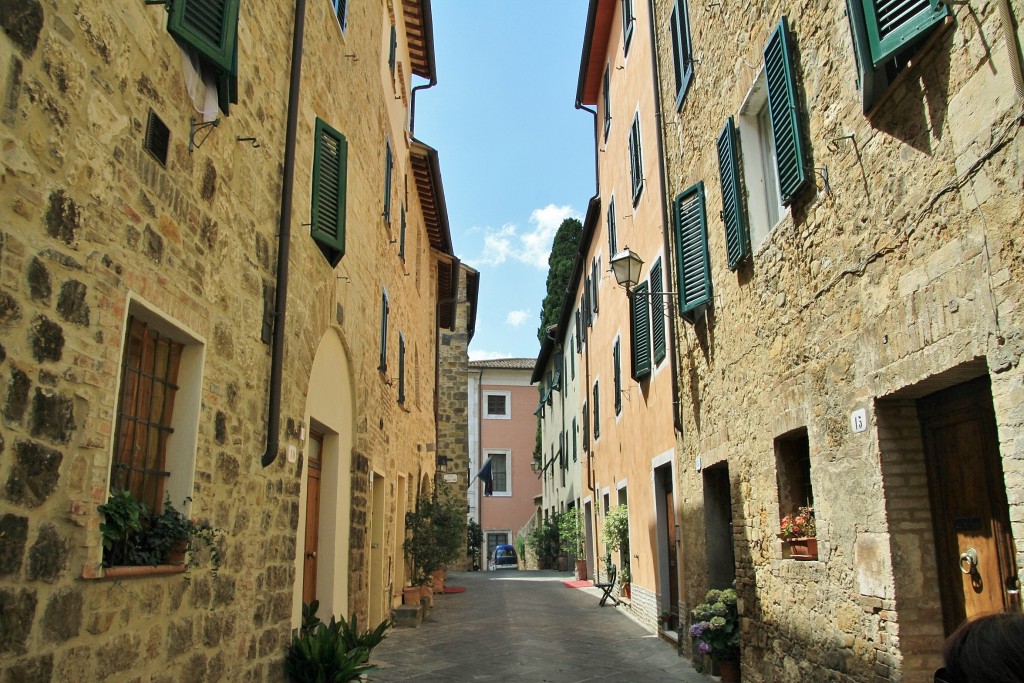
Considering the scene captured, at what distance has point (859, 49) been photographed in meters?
4.31

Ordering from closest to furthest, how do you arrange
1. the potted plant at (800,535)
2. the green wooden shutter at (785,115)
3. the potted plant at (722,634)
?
the green wooden shutter at (785,115) → the potted plant at (800,535) → the potted plant at (722,634)

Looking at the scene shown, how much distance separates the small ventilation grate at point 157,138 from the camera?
13.4ft

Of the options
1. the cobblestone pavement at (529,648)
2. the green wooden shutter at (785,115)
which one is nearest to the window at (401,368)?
the cobblestone pavement at (529,648)

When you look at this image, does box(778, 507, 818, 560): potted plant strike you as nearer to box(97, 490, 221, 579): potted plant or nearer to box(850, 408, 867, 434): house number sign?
box(850, 408, 867, 434): house number sign

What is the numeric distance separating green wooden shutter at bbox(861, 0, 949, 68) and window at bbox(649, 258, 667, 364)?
224 inches

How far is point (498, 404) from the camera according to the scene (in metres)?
38.6

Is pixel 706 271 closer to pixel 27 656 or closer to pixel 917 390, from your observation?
pixel 917 390

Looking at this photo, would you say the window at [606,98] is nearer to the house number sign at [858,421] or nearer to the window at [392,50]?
the window at [392,50]

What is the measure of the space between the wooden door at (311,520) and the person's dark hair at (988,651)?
21.9 ft

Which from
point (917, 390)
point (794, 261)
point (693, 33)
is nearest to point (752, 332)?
point (794, 261)

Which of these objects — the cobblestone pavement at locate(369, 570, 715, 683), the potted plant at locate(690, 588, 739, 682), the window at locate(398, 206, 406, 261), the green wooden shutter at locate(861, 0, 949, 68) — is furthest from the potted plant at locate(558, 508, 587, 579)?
the green wooden shutter at locate(861, 0, 949, 68)

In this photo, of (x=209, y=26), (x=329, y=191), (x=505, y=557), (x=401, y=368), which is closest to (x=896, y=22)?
(x=209, y=26)

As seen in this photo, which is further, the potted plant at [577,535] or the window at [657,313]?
the potted plant at [577,535]

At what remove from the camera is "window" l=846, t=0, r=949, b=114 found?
3828 mm
